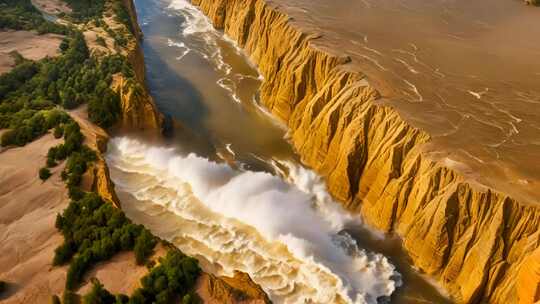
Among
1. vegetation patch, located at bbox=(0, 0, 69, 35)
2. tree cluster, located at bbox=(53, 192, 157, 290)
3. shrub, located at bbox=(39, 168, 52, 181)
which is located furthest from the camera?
vegetation patch, located at bbox=(0, 0, 69, 35)

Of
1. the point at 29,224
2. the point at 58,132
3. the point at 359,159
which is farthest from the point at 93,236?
the point at 359,159

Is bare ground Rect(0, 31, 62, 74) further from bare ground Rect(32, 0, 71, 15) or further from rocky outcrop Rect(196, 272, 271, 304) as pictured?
rocky outcrop Rect(196, 272, 271, 304)

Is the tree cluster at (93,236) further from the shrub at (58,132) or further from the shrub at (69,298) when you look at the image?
the shrub at (58,132)

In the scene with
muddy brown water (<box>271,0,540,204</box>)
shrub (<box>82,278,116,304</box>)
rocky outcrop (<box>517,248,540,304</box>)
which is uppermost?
muddy brown water (<box>271,0,540,204</box>)

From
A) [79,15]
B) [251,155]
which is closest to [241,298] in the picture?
[251,155]

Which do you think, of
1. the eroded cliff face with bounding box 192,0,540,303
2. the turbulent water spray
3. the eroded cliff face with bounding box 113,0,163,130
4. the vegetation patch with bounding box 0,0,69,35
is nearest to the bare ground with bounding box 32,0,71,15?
the vegetation patch with bounding box 0,0,69,35

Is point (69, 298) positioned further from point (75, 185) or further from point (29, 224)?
point (75, 185)
